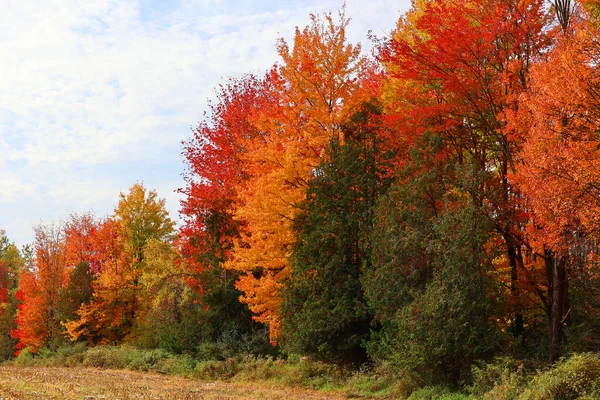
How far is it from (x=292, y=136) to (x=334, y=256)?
219 inches

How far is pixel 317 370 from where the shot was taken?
21.7 meters

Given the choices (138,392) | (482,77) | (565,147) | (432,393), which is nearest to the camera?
(565,147)

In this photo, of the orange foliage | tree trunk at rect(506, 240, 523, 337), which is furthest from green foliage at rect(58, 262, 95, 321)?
the orange foliage

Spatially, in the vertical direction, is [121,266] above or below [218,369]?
above

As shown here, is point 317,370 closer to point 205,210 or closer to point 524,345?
point 524,345

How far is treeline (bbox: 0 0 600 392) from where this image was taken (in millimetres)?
14203

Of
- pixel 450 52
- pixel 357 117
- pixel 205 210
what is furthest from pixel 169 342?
pixel 450 52

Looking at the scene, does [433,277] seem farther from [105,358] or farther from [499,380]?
[105,358]

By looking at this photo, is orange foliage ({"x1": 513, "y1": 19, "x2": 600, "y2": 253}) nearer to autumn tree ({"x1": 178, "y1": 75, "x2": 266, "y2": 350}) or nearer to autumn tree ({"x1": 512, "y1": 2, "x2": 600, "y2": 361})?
autumn tree ({"x1": 512, "y1": 2, "x2": 600, "y2": 361})

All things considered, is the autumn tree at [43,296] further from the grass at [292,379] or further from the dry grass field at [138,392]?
the dry grass field at [138,392]

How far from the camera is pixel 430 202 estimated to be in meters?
17.8

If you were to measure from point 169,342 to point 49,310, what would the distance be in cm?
1810

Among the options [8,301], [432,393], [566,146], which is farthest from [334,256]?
[8,301]

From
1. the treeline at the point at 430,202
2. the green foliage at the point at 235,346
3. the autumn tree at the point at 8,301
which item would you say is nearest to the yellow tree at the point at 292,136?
the treeline at the point at 430,202
